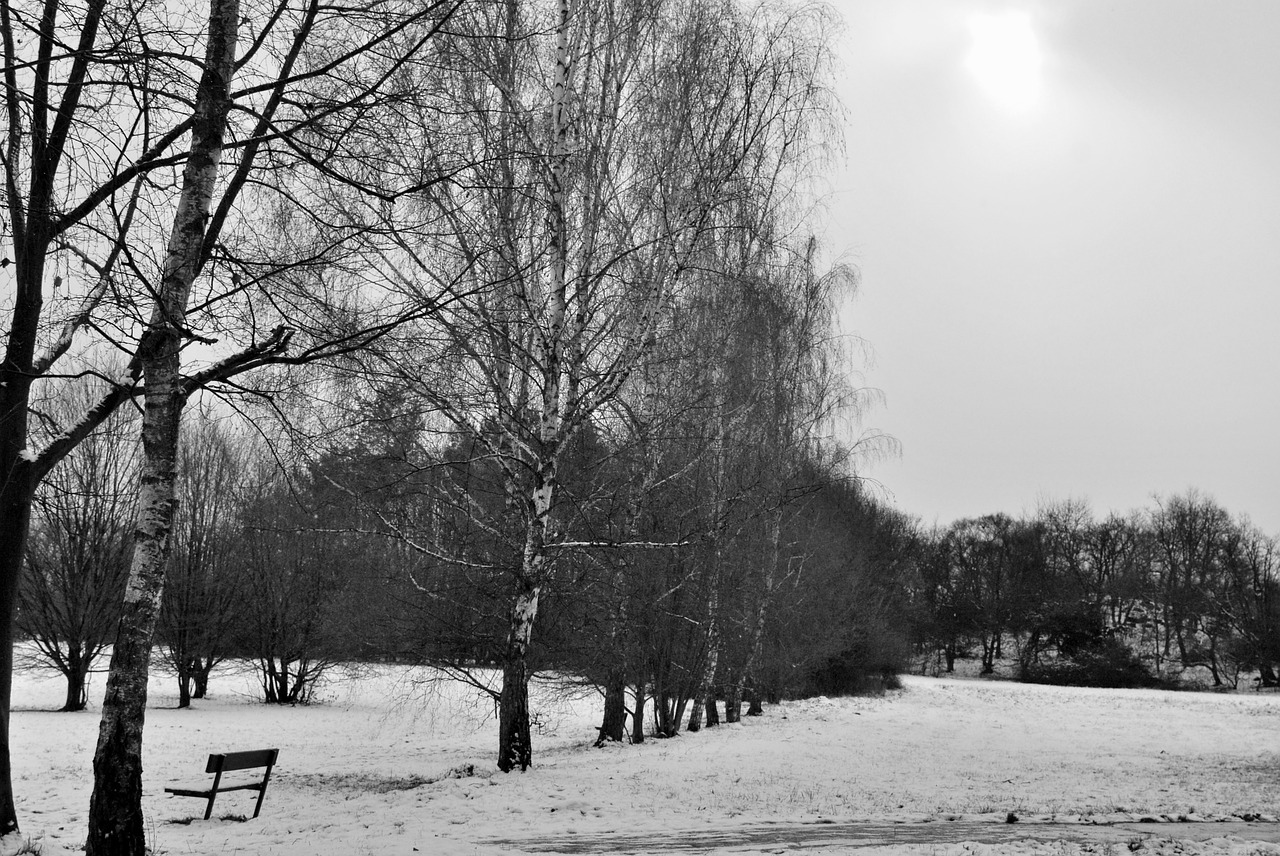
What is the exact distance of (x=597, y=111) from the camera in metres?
12.8

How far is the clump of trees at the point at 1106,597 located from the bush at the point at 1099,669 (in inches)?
2.5

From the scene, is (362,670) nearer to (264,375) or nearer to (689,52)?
(264,375)

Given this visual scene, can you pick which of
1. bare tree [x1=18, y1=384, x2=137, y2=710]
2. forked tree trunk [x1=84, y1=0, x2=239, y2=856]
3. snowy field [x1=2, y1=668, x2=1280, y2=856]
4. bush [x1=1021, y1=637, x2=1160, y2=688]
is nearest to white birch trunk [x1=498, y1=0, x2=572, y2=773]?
snowy field [x1=2, y1=668, x2=1280, y2=856]

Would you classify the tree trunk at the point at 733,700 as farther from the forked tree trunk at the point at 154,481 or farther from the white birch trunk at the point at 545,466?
the forked tree trunk at the point at 154,481

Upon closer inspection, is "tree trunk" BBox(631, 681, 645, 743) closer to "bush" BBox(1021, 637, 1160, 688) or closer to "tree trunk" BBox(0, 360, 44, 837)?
"tree trunk" BBox(0, 360, 44, 837)

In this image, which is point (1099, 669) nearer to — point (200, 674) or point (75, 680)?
point (200, 674)

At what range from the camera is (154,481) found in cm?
598

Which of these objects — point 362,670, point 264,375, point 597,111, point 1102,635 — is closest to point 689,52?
point 597,111

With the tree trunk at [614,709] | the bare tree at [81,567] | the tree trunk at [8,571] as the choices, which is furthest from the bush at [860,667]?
the tree trunk at [8,571]

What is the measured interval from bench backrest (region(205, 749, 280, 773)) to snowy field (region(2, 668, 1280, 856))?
0.50 metres

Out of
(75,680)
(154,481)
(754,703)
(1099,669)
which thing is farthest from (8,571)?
(1099,669)

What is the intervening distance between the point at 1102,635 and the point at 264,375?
157 feet

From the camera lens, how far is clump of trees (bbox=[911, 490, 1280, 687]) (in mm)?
45188

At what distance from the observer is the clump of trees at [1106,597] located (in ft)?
148
